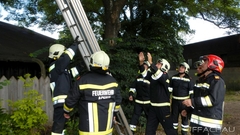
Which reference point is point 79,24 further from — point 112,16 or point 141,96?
point 112,16

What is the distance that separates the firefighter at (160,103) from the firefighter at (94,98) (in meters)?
1.96

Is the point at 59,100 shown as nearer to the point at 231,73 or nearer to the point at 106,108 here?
the point at 106,108

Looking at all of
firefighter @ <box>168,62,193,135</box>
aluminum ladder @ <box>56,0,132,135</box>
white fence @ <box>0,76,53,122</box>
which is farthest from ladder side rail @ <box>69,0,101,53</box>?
firefighter @ <box>168,62,193,135</box>

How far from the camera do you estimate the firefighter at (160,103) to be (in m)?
5.33

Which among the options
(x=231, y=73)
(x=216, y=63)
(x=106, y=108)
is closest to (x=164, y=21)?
(x=216, y=63)

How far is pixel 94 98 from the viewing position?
333 cm

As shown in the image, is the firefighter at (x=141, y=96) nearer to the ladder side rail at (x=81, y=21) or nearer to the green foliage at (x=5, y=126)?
the ladder side rail at (x=81, y=21)

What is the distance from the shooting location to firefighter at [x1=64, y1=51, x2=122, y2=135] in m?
3.32

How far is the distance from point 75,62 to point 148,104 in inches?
85.2

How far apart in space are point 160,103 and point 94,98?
250 centimetres

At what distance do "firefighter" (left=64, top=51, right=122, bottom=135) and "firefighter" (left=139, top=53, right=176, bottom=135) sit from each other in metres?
1.96

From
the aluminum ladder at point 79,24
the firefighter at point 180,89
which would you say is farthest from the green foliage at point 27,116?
the firefighter at point 180,89

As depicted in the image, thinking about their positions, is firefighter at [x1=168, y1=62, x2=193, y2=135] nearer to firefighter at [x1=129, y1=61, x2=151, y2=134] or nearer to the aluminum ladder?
firefighter at [x1=129, y1=61, x2=151, y2=134]

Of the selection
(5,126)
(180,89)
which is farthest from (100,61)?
(180,89)
